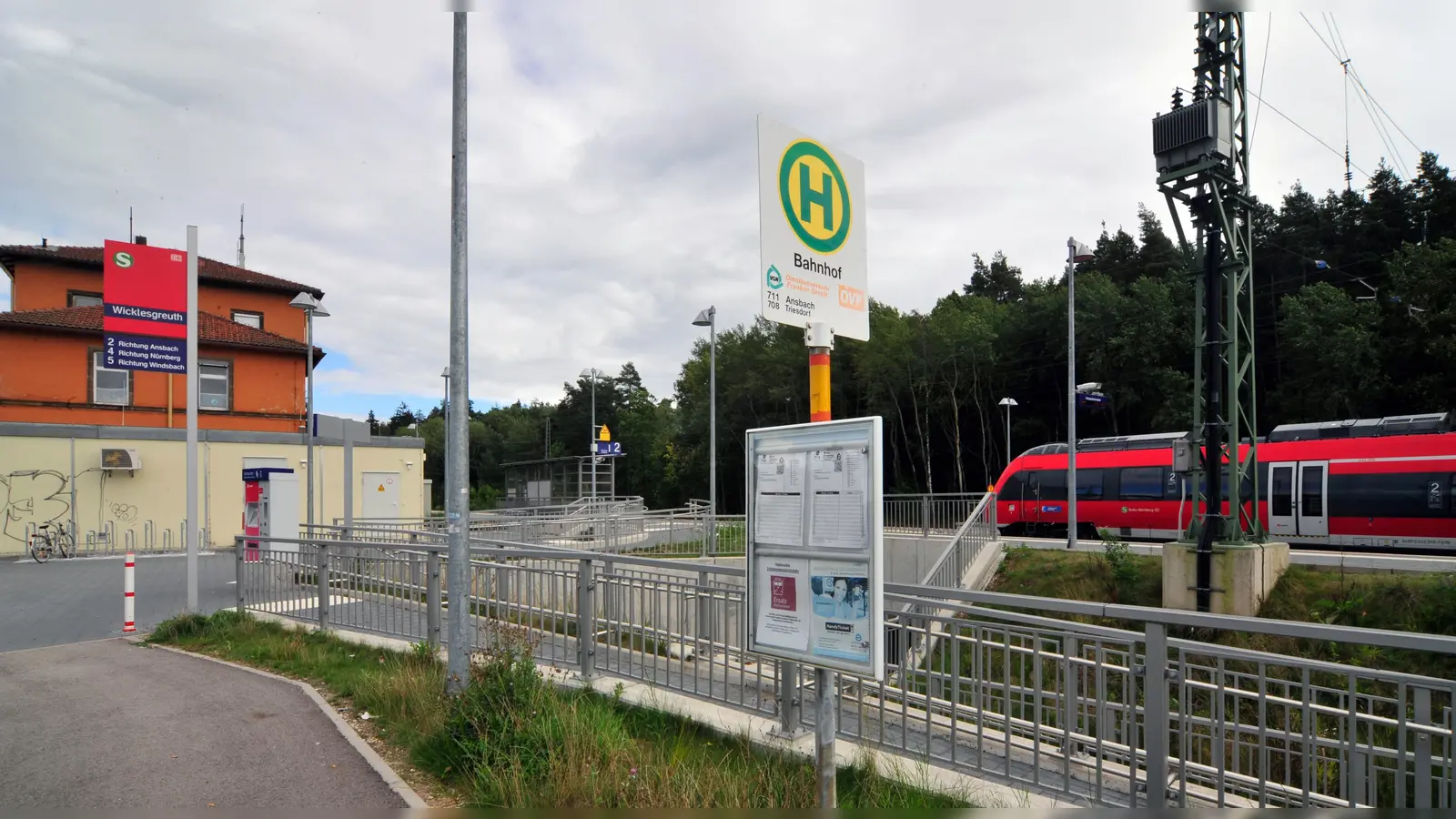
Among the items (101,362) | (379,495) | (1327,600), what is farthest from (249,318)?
(1327,600)

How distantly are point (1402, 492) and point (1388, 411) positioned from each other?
Result: 21.3m

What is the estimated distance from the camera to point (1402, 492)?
2059 cm

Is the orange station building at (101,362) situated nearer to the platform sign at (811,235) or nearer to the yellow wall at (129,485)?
the yellow wall at (129,485)

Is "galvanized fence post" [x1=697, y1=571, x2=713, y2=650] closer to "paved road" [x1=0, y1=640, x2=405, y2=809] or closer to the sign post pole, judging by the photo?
"paved road" [x1=0, y1=640, x2=405, y2=809]

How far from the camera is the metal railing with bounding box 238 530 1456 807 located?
419 cm

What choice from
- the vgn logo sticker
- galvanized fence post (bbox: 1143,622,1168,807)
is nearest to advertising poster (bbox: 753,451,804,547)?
the vgn logo sticker

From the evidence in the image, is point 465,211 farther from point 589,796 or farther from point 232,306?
point 232,306

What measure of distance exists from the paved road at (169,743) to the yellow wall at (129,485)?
56.5 feet

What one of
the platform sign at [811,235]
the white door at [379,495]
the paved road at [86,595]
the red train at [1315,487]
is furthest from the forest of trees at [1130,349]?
the platform sign at [811,235]

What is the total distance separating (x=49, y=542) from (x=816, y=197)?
2621 cm

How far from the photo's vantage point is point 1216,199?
50.0 ft

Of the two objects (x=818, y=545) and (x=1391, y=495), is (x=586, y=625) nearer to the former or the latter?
(x=818, y=545)

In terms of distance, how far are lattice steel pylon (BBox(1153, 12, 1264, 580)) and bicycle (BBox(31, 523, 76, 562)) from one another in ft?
86.5

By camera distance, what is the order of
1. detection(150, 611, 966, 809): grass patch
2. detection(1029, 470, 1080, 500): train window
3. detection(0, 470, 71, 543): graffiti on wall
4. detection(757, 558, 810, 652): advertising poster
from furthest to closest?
1. detection(1029, 470, 1080, 500): train window
2. detection(0, 470, 71, 543): graffiti on wall
3. detection(150, 611, 966, 809): grass patch
4. detection(757, 558, 810, 652): advertising poster
